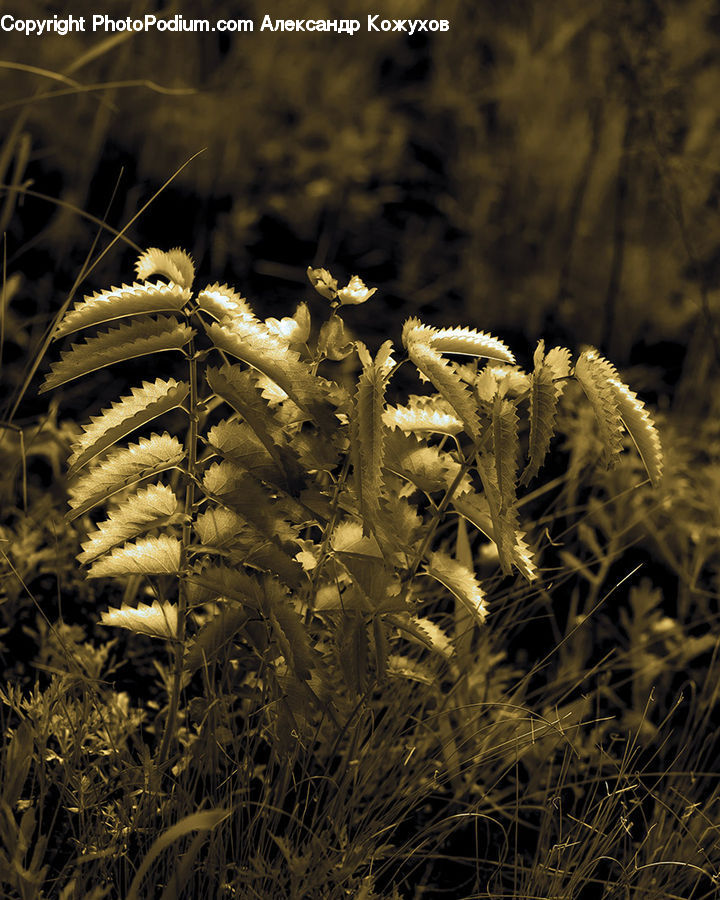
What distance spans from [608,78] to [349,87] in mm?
799

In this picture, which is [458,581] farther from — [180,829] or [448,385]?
[180,829]

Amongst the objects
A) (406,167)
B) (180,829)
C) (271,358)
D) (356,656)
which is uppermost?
(406,167)

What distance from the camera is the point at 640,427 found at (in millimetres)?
1068

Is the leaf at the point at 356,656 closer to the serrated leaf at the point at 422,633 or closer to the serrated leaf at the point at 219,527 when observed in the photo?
the serrated leaf at the point at 422,633

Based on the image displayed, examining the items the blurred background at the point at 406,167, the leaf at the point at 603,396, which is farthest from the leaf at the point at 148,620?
the blurred background at the point at 406,167

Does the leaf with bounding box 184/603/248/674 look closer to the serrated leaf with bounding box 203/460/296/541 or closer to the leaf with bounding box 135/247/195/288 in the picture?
the serrated leaf with bounding box 203/460/296/541

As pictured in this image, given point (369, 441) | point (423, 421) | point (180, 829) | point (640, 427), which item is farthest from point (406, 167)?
point (180, 829)

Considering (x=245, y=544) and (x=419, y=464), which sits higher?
(x=419, y=464)

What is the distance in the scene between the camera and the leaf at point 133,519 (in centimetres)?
109

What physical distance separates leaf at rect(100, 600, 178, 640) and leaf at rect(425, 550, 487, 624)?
0.31 m

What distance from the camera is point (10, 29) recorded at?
2885mm

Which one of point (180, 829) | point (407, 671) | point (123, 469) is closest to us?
point (180, 829)

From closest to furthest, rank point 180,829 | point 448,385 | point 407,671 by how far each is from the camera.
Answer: point 180,829, point 448,385, point 407,671

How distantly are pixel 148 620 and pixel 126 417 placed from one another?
250 millimetres
